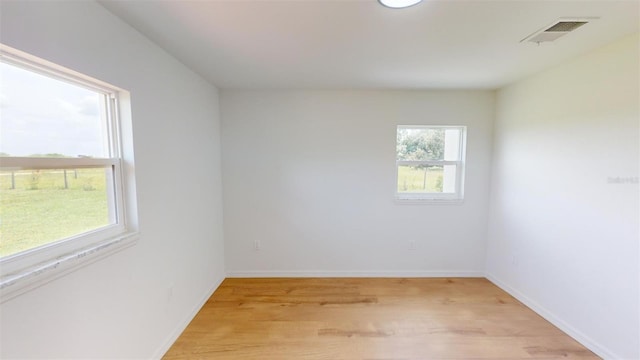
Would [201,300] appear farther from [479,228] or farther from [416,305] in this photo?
[479,228]

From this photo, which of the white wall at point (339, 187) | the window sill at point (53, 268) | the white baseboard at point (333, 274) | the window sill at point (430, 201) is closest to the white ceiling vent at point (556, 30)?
the white wall at point (339, 187)

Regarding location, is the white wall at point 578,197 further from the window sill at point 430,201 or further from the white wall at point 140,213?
the white wall at point 140,213

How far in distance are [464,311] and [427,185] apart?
57.3 inches

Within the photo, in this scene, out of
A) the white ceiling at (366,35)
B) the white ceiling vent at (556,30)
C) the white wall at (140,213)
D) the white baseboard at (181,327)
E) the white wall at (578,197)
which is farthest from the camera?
the white baseboard at (181,327)

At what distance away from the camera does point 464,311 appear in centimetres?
247

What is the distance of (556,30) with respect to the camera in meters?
1.63

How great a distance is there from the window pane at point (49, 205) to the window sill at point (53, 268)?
10 cm

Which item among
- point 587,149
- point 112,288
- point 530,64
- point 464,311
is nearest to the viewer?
point 112,288

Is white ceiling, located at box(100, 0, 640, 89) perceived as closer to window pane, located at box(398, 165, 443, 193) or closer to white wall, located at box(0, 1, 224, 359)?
white wall, located at box(0, 1, 224, 359)

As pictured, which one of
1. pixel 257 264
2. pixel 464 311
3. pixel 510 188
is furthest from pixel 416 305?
pixel 257 264

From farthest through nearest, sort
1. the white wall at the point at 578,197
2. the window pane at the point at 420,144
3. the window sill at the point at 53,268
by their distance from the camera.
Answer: the window pane at the point at 420,144
the white wall at the point at 578,197
the window sill at the point at 53,268

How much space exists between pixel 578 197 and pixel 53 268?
3470 millimetres

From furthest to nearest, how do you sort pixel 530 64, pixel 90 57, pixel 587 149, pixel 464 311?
pixel 464 311, pixel 530 64, pixel 587 149, pixel 90 57

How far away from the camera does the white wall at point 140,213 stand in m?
1.06
